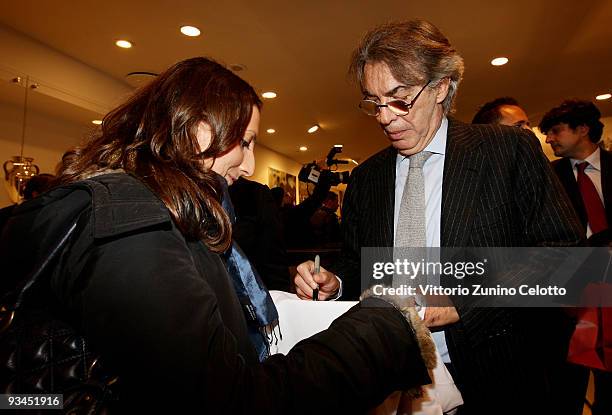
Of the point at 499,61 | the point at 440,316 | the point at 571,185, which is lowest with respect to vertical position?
the point at 440,316

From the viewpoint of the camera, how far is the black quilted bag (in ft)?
1.61

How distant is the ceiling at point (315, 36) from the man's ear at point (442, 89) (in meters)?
2.13

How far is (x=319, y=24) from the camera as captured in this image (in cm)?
342

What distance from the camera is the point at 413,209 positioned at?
4.01 ft

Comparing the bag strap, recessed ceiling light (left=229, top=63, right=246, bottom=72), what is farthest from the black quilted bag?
recessed ceiling light (left=229, top=63, right=246, bottom=72)

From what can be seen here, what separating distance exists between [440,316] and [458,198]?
392 mm

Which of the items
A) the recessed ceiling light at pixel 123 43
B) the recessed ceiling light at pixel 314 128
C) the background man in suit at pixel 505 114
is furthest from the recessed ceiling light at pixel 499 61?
the recessed ceiling light at pixel 123 43

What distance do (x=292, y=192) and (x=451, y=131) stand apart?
33.0ft

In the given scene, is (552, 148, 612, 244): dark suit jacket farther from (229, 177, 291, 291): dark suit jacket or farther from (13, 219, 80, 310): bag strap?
(13, 219, 80, 310): bag strap

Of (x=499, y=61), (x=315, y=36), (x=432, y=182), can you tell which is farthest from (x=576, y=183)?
(x=315, y=36)

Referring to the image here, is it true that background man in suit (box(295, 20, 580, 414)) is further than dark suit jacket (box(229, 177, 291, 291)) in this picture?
No

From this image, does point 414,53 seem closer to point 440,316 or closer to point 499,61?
point 440,316

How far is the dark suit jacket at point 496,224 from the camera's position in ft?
3.43

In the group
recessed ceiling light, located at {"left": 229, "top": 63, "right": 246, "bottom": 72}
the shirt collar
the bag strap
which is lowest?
the bag strap
